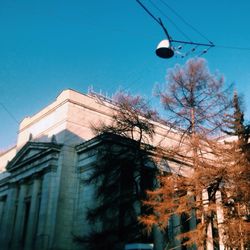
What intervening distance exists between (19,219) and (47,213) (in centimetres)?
534

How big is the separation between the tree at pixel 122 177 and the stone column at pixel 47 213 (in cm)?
430

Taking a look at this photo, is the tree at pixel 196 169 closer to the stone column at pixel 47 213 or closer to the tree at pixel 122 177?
the tree at pixel 122 177

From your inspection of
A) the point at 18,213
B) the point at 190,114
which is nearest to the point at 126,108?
the point at 190,114

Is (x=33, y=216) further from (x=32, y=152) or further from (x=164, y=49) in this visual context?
(x=164, y=49)

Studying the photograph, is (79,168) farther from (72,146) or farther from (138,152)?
(138,152)

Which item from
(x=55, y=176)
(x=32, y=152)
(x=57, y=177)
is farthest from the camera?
(x=32, y=152)

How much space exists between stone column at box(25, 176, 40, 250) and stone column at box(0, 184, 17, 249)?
396 cm

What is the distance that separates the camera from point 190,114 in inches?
670

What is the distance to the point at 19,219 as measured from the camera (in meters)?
29.5

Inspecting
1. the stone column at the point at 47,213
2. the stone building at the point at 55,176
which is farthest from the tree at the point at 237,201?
the stone column at the point at 47,213

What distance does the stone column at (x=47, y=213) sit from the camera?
24.6 meters

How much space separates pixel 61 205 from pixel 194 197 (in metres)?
13.3

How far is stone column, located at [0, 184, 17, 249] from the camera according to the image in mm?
30297

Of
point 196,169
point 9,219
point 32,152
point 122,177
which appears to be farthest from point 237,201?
point 9,219
